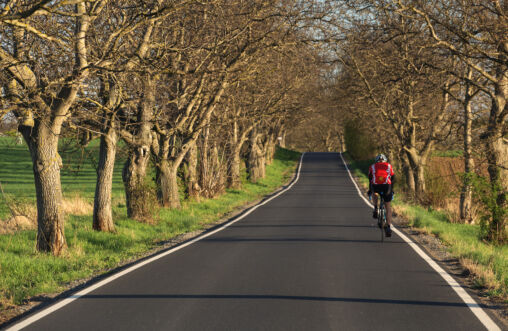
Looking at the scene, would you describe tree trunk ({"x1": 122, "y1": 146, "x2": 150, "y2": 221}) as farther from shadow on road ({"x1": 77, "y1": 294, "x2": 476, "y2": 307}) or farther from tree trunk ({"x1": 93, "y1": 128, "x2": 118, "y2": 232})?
shadow on road ({"x1": 77, "y1": 294, "x2": 476, "y2": 307})

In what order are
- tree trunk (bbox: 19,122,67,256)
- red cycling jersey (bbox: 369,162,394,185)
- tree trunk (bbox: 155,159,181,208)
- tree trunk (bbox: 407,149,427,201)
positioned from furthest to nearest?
tree trunk (bbox: 407,149,427,201), tree trunk (bbox: 155,159,181,208), red cycling jersey (bbox: 369,162,394,185), tree trunk (bbox: 19,122,67,256)

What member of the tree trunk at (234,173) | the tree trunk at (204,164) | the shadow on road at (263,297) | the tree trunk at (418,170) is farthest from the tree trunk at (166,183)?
the shadow on road at (263,297)

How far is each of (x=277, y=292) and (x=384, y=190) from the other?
20.5 feet

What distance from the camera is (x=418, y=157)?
3033 centimetres

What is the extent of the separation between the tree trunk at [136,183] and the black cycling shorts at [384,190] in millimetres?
6715

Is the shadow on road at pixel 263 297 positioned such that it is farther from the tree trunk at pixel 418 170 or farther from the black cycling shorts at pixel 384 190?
the tree trunk at pixel 418 170

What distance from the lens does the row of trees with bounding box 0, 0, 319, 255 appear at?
10539 millimetres

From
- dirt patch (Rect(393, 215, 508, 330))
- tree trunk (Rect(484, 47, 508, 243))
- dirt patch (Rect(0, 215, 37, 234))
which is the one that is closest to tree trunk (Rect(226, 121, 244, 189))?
dirt patch (Rect(393, 215, 508, 330))

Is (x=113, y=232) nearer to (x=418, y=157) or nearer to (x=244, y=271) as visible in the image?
(x=244, y=271)

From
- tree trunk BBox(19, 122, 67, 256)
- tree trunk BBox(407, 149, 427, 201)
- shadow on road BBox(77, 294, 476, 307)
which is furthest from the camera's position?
tree trunk BBox(407, 149, 427, 201)

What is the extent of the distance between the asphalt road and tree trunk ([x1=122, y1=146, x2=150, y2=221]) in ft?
13.1

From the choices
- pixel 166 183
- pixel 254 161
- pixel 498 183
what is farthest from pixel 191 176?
pixel 254 161

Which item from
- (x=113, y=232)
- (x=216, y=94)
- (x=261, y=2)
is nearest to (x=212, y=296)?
(x=113, y=232)

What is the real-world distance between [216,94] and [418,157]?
13.5 meters
